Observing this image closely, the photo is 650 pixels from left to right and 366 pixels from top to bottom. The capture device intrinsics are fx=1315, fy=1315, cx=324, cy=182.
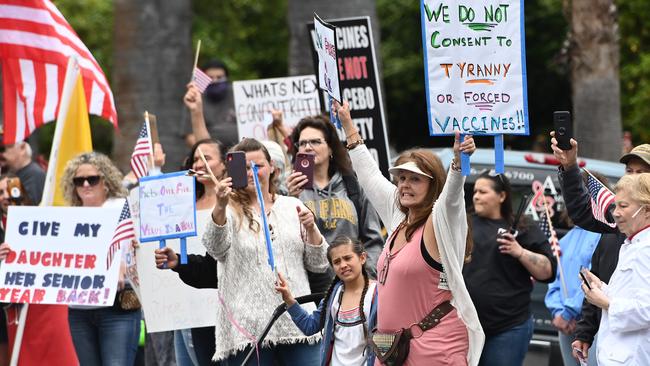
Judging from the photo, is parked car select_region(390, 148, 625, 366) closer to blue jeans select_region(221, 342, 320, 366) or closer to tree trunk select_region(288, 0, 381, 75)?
blue jeans select_region(221, 342, 320, 366)

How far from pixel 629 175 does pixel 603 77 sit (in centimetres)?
908

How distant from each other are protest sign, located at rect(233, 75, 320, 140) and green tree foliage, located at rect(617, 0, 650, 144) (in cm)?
1430

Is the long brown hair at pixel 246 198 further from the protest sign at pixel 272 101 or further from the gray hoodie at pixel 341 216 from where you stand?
the protest sign at pixel 272 101

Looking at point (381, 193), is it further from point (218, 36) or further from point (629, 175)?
point (218, 36)

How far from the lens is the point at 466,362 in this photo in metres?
6.35

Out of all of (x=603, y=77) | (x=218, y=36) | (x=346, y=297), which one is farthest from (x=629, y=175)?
(x=218, y=36)

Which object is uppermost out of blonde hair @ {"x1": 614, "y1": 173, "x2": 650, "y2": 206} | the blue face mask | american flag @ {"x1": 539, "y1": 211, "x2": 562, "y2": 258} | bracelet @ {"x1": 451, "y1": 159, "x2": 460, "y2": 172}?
the blue face mask

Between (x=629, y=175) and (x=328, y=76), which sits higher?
(x=328, y=76)

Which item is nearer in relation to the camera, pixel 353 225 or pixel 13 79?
pixel 353 225

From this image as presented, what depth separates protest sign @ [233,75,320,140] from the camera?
11.1 meters

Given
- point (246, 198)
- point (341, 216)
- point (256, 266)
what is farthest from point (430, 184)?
point (341, 216)

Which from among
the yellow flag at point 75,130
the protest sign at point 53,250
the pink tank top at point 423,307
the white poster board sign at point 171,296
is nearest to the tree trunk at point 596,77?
the yellow flag at point 75,130

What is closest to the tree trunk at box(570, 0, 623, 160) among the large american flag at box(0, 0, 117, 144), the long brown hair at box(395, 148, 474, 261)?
the large american flag at box(0, 0, 117, 144)

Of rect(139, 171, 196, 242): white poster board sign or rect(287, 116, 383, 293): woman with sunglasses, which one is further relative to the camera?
rect(287, 116, 383, 293): woman with sunglasses
